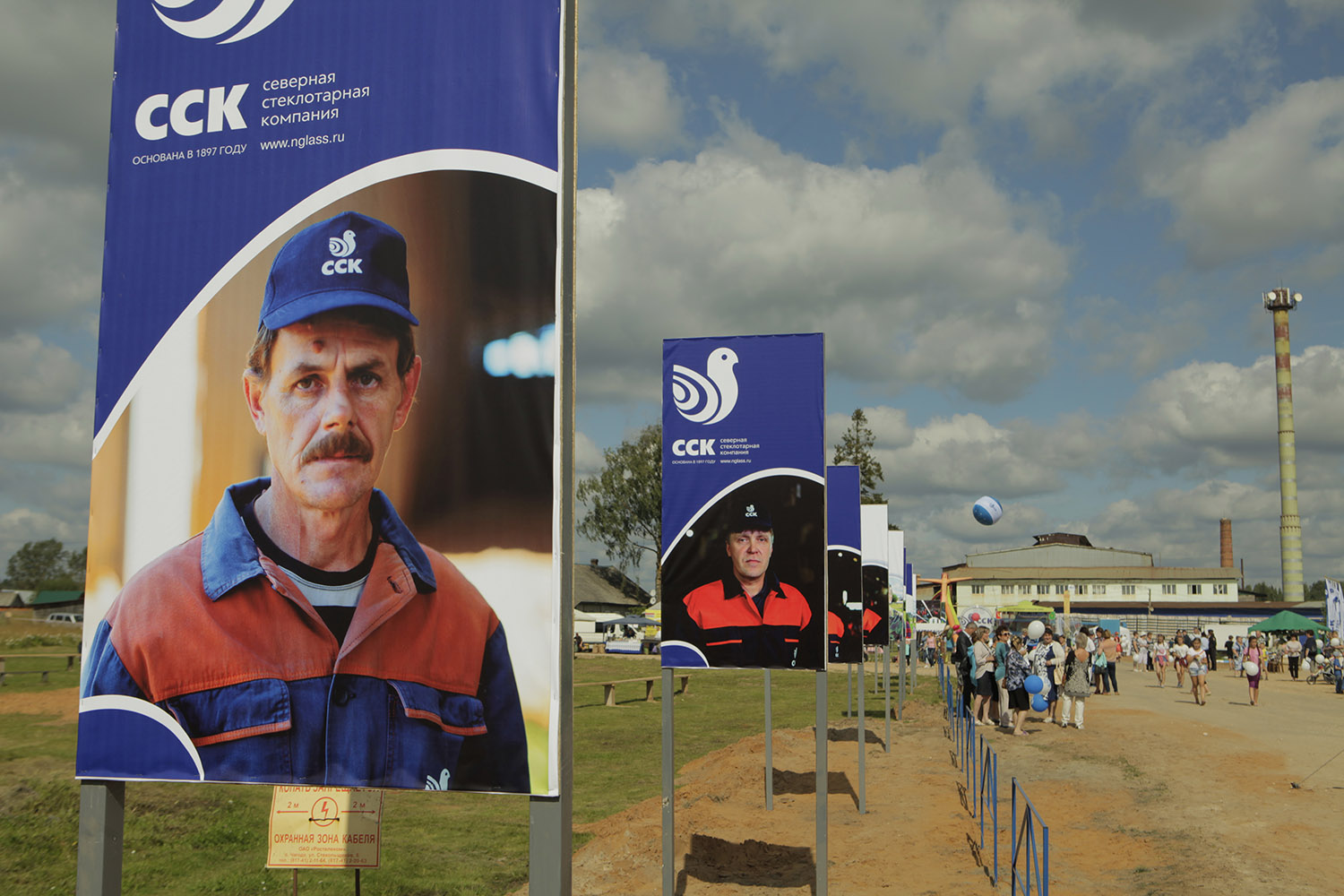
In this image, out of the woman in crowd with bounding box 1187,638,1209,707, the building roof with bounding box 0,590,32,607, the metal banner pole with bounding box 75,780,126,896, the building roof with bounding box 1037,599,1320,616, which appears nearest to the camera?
the metal banner pole with bounding box 75,780,126,896

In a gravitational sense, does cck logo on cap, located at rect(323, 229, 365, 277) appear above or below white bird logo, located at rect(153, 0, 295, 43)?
below

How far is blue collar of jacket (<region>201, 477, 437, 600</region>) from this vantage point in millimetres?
3812

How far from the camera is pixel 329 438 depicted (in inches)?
152

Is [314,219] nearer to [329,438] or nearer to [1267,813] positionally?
[329,438]

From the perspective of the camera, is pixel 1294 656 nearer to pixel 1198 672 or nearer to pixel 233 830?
pixel 1198 672

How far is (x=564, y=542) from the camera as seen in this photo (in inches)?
143

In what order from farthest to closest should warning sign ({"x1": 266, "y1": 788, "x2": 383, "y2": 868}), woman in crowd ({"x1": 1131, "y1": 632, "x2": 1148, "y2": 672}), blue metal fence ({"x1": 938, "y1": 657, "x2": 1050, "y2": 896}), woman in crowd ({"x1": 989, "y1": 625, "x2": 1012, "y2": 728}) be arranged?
woman in crowd ({"x1": 1131, "y1": 632, "x2": 1148, "y2": 672}) < woman in crowd ({"x1": 989, "y1": 625, "x2": 1012, "y2": 728}) < blue metal fence ({"x1": 938, "y1": 657, "x2": 1050, "y2": 896}) < warning sign ({"x1": 266, "y1": 788, "x2": 383, "y2": 868})

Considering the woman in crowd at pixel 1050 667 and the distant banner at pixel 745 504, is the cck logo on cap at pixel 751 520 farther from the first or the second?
the woman in crowd at pixel 1050 667

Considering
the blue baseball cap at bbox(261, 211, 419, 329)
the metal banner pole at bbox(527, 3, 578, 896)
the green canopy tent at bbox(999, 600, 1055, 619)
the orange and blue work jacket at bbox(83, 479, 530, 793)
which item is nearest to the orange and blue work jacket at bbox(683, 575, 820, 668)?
the metal banner pole at bbox(527, 3, 578, 896)

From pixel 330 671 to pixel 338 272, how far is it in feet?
5.01

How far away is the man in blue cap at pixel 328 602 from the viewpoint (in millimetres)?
3746

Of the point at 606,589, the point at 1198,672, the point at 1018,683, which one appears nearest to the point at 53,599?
the point at 606,589

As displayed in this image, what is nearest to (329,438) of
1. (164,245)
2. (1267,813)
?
(164,245)

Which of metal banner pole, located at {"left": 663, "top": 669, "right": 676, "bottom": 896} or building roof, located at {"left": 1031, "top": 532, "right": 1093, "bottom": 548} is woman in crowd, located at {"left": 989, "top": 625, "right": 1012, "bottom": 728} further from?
building roof, located at {"left": 1031, "top": 532, "right": 1093, "bottom": 548}
